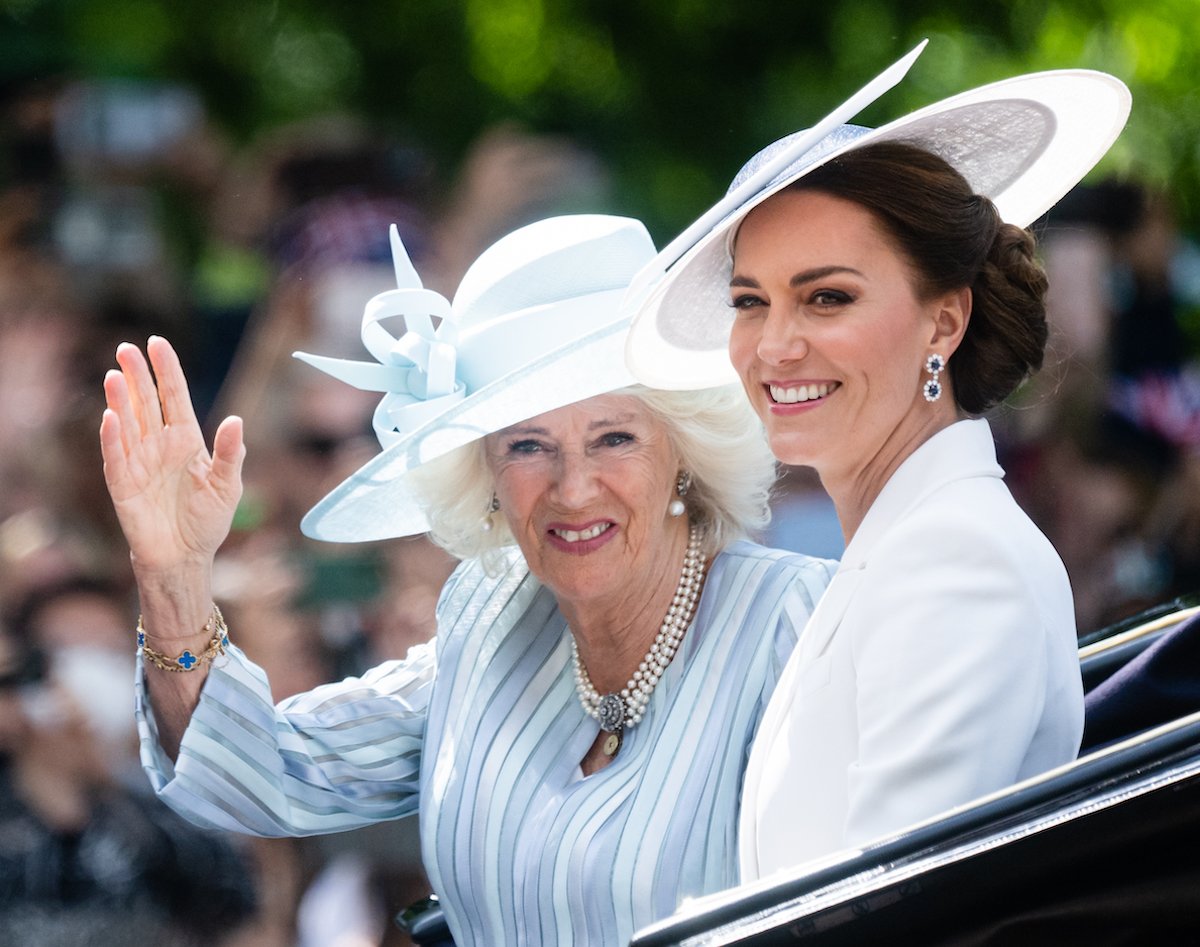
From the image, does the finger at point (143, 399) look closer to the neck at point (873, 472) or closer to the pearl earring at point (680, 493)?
the pearl earring at point (680, 493)

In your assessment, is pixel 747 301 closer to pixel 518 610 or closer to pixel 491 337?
pixel 491 337

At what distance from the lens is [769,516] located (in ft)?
7.80

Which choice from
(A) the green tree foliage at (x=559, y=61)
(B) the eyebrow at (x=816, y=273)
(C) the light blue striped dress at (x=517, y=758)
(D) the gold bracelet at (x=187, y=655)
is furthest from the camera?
(A) the green tree foliage at (x=559, y=61)

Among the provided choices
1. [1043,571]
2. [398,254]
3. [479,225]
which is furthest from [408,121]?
[1043,571]

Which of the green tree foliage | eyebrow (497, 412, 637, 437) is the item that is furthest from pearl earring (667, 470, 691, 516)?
the green tree foliage

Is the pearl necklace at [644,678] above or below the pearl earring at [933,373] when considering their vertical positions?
below

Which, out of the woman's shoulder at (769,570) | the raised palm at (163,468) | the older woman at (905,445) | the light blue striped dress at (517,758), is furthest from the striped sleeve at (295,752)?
the older woman at (905,445)

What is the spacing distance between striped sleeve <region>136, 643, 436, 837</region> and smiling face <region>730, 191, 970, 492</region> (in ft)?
3.07

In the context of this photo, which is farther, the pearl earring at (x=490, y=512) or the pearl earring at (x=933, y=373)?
the pearl earring at (x=490, y=512)

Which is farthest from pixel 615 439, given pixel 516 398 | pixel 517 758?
pixel 517 758

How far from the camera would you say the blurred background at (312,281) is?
10.6 feet

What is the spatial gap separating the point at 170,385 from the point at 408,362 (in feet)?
1.16

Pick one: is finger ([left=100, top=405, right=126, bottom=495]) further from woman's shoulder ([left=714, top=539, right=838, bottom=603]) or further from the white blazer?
the white blazer

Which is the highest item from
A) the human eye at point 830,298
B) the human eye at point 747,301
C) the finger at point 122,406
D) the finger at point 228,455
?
the finger at point 122,406
